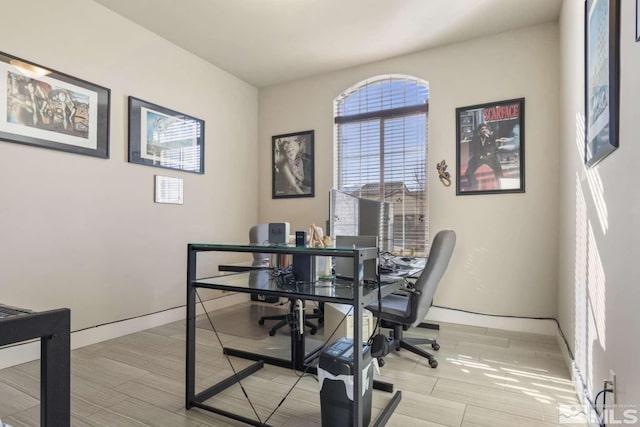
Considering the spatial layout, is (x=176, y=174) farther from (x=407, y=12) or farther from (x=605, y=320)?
(x=605, y=320)

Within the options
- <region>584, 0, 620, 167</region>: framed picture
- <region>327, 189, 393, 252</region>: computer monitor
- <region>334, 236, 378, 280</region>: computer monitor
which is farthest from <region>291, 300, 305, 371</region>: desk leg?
<region>584, 0, 620, 167</region>: framed picture

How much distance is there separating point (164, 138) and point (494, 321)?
3.83 metres

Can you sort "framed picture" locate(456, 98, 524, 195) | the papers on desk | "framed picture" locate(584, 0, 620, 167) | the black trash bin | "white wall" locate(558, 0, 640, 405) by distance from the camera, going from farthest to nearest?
"framed picture" locate(456, 98, 524, 195) < the papers on desk < the black trash bin < "framed picture" locate(584, 0, 620, 167) < "white wall" locate(558, 0, 640, 405)

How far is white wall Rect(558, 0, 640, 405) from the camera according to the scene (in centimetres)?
117

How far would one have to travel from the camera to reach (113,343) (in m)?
2.89

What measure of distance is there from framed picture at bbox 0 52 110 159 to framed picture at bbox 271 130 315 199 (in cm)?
207

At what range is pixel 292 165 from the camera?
4480mm

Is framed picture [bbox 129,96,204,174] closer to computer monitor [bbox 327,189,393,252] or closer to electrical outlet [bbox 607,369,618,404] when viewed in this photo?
computer monitor [bbox 327,189,393,252]

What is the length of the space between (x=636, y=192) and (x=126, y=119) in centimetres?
363

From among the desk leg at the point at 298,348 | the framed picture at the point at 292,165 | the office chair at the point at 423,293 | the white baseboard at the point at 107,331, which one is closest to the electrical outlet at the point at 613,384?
the office chair at the point at 423,293

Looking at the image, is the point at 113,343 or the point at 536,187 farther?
the point at 536,187

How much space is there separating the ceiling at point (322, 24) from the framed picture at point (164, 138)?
785 mm

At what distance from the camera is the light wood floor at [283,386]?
1797 mm

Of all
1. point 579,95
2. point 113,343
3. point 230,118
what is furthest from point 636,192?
point 230,118
